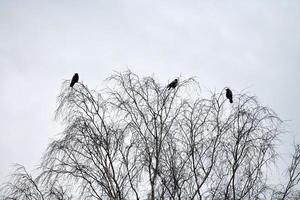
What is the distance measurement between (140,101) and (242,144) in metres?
2.25

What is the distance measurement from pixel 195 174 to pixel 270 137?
166cm

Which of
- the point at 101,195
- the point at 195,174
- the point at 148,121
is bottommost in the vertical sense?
the point at 101,195

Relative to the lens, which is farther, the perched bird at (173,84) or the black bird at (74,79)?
the perched bird at (173,84)

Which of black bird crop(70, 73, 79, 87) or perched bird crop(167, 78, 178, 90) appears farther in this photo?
perched bird crop(167, 78, 178, 90)

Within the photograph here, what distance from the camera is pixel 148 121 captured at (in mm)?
7469

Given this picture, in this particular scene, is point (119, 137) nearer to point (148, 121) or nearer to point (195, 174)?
point (148, 121)

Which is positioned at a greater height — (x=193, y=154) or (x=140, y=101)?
(x=140, y=101)

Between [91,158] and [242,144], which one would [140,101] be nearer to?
[91,158]

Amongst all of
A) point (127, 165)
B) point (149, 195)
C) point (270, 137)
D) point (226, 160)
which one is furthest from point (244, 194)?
point (127, 165)

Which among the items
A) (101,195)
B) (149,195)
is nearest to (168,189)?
(149,195)

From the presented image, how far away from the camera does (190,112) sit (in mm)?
7574

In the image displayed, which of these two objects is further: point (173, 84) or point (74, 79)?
point (173, 84)

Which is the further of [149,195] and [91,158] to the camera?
[149,195]

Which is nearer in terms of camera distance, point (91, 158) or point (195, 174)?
point (91, 158)
